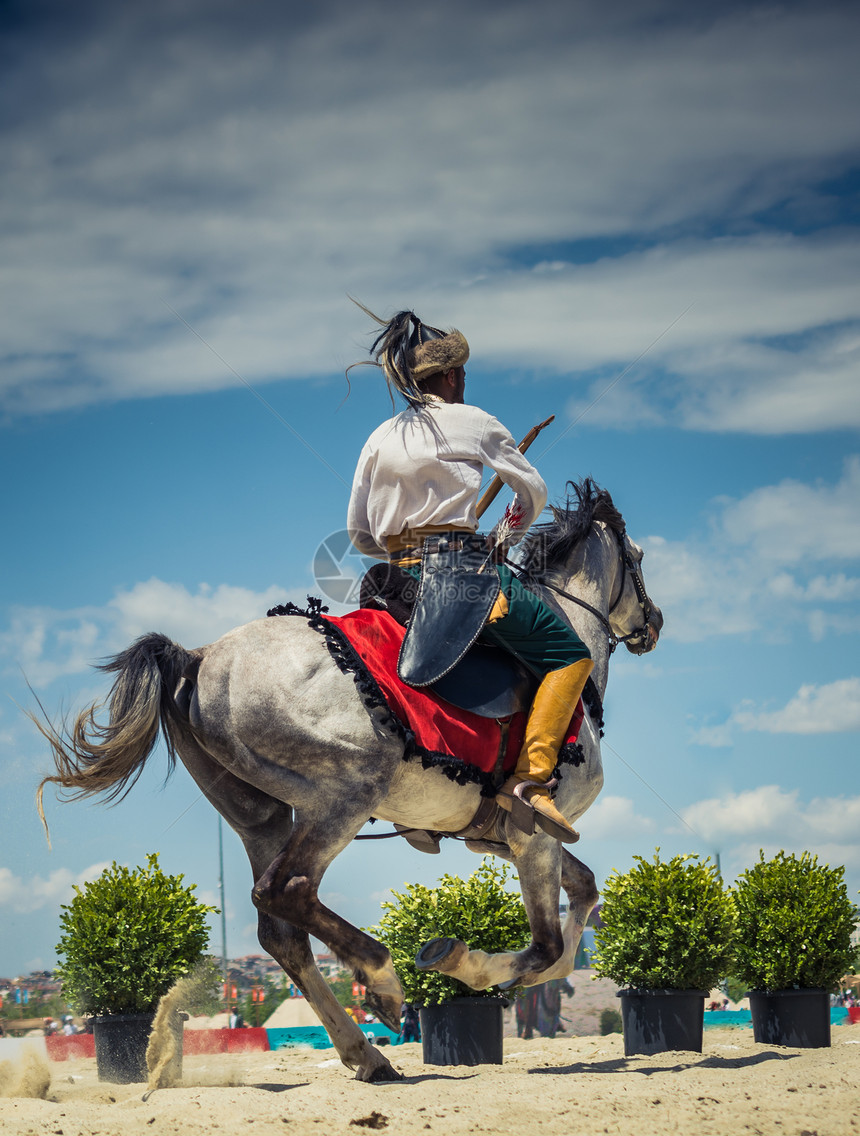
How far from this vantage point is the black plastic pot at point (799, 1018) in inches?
307

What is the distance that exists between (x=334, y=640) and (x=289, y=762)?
655mm

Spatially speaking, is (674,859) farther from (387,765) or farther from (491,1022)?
(387,765)

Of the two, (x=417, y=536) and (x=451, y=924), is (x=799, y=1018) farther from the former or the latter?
(x=417, y=536)

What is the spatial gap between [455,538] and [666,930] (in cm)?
375

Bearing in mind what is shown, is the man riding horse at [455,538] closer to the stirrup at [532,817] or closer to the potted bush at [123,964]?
the stirrup at [532,817]

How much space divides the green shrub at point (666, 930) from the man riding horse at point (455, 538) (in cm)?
268

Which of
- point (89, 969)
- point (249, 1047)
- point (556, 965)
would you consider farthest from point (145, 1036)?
point (249, 1047)

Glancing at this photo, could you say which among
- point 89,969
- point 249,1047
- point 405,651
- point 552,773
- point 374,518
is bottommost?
point 249,1047

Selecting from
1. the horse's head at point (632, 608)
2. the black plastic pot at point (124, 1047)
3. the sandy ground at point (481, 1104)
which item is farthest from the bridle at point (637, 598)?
the black plastic pot at point (124, 1047)

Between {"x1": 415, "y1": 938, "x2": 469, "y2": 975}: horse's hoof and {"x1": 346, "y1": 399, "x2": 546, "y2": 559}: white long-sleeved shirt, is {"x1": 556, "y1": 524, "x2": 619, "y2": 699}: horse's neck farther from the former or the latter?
{"x1": 415, "y1": 938, "x2": 469, "y2": 975}: horse's hoof

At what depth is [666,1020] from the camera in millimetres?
7531

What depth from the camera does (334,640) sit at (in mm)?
5238

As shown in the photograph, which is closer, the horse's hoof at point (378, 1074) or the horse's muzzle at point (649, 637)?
the horse's hoof at point (378, 1074)

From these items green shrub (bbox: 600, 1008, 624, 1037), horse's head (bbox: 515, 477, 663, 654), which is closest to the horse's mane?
horse's head (bbox: 515, 477, 663, 654)
